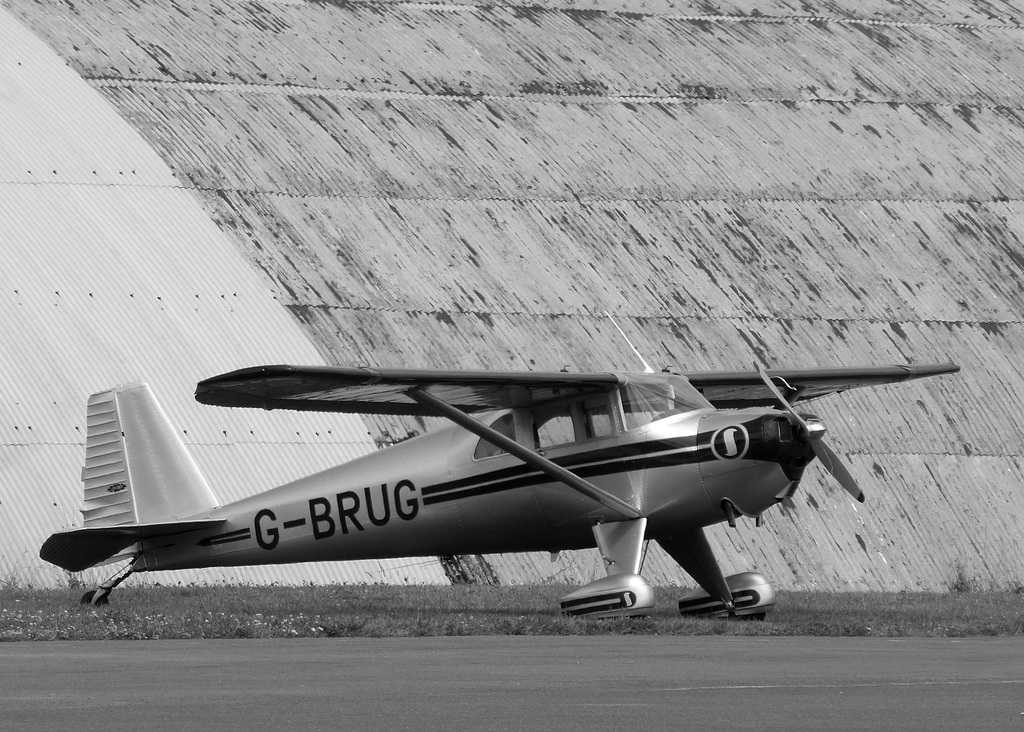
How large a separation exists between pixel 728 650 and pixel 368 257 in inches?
587

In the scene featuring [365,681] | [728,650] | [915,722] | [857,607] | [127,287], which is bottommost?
[127,287]

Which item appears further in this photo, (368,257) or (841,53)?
(841,53)

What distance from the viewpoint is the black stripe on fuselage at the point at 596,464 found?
16312mm

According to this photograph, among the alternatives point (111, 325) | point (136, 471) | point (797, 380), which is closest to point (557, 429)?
point (797, 380)

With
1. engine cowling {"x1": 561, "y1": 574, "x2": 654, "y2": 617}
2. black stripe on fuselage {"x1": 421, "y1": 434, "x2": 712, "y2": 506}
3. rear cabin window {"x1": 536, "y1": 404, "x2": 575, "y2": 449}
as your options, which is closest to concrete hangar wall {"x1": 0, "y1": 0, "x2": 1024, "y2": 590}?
black stripe on fuselage {"x1": 421, "y1": 434, "x2": 712, "y2": 506}

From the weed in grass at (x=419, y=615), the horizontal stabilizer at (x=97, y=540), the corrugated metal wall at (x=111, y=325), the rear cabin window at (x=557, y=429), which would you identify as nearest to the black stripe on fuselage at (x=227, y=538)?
the horizontal stabilizer at (x=97, y=540)

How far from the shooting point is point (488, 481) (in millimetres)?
17172

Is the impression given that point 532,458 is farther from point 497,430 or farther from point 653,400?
point 653,400

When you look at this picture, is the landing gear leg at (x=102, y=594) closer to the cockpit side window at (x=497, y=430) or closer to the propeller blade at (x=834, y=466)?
the cockpit side window at (x=497, y=430)

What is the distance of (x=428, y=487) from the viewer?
17281 millimetres

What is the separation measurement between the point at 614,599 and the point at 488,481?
2.31m

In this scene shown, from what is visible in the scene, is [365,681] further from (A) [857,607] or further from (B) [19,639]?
(A) [857,607]

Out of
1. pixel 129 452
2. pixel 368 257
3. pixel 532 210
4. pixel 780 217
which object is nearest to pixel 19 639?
→ pixel 129 452

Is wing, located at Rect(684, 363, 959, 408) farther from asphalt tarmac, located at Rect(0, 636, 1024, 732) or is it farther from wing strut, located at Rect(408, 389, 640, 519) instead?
asphalt tarmac, located at Rect(0, 636, 1024, 732)
